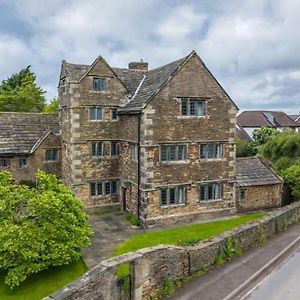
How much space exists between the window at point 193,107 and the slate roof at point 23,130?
12.0 m

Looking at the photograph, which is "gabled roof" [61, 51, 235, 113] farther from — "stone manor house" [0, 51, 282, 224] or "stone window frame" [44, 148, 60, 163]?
"stone window frame" [44, 148, 60, 163]

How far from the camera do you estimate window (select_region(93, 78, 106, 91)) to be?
2598 cm

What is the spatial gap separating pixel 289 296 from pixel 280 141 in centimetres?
2500

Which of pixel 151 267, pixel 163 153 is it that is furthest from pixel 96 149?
pixel 151 267

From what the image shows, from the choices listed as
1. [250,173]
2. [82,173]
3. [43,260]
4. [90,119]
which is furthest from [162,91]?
[43,260]

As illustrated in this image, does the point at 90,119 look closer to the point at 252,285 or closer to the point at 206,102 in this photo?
the point at 206,102

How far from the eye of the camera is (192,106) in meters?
24.6

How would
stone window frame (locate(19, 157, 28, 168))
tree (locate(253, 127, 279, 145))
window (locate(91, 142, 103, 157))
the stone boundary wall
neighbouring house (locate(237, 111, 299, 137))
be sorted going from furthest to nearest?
neighbouring house (locate(237, 111, 299, 137)) < tree (locate(253, 127, 279, 145)) < stone window frame (locate(19, 157, 28, 168)) < window (locate(91, 142, 103, 157)) < the stone boundary wall

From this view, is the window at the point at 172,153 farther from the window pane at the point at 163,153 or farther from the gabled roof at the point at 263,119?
the gabled roof at the point at 263,119

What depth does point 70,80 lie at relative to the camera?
2506 centimetres

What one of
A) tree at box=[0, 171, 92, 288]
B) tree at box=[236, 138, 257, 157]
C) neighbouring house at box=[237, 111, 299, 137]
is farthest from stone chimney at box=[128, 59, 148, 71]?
neighbouring house at box=[237, 111, 299, 137]

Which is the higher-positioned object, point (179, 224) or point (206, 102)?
point (206, 102)

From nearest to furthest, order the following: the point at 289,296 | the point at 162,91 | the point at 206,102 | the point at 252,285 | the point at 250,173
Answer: the point at 289,296
the point at 252,285
the point at 162,91
the point at 206,102
the point at 250,173

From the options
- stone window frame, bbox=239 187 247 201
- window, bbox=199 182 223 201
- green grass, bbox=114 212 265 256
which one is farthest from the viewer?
stone window frame, bbox=239 187 247 201
